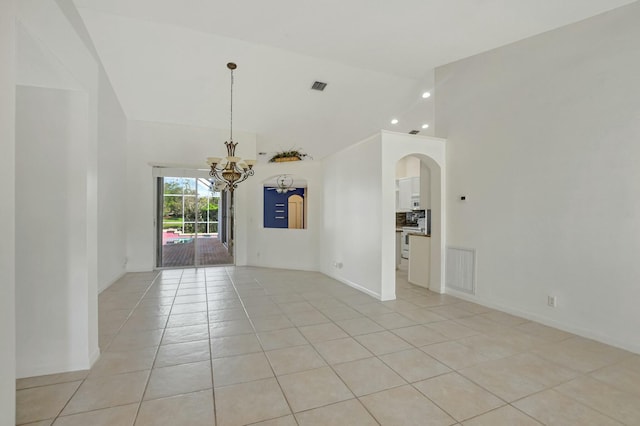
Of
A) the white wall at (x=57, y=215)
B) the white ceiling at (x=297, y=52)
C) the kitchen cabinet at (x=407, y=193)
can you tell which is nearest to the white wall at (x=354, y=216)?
the white ceiling at (x=297, y=52)

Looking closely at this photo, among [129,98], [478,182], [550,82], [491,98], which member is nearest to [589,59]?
[550,82]

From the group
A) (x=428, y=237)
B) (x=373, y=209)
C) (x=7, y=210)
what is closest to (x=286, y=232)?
(x=373, y=209)

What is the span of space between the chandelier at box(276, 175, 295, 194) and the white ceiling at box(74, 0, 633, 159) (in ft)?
3.57

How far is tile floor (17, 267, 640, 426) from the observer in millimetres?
1897

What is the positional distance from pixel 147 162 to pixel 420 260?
20.0 feet

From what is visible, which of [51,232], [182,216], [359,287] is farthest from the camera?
[182,216]

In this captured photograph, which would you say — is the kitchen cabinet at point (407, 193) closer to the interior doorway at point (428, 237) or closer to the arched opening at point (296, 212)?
the interior doorway at point (428, 237)

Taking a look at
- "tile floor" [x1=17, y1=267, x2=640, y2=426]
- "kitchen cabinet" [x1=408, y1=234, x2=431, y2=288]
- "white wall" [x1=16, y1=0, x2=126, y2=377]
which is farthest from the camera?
"kitchen cabinet" [x1=408, y1=234, x2=431, y2=288]

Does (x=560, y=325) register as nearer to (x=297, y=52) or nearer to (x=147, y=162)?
(x=297, y=52)

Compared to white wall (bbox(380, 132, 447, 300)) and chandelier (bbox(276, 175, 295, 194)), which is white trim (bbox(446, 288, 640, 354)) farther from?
chandelier (bbox(276, 175, 295, 194))

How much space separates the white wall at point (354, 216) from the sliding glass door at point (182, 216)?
3041 mm

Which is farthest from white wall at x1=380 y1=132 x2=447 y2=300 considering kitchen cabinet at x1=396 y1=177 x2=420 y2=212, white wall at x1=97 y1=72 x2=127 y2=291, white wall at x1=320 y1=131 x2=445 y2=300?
white wall at x1=97 y1=72 x2=127 y2=291

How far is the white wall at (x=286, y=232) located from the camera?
22.2ft

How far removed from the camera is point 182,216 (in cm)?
709
